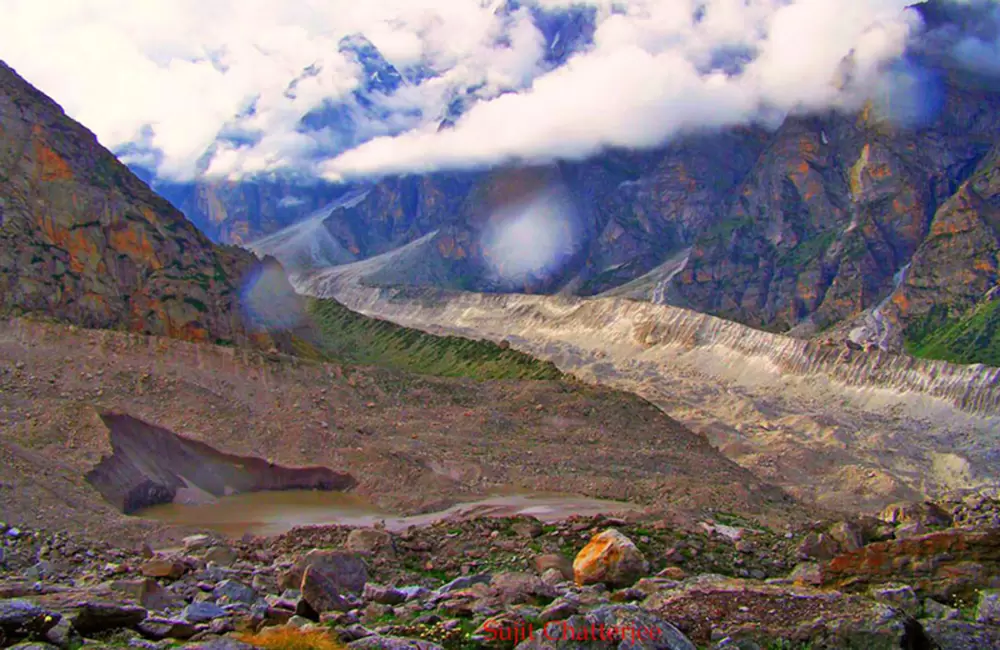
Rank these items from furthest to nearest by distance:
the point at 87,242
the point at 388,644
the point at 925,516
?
the point at 87,242 < the point at 925,516 < the point at 388,644

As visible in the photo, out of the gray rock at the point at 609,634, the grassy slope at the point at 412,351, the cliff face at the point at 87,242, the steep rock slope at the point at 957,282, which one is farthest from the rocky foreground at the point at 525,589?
the steep rock slope at the point at 957,282

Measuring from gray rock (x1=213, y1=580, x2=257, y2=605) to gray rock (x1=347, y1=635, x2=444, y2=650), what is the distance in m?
3.18

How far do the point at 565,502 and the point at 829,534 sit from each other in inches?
635

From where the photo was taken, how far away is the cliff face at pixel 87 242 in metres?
49.9

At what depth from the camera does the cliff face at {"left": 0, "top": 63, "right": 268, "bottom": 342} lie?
49938 millimetres

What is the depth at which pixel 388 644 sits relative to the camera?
1097 centimetres

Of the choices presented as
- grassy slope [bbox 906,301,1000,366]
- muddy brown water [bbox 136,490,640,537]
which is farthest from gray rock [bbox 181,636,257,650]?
grassy slope [bbox 906,301,1000,366]

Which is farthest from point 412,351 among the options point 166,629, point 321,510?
point 166,629

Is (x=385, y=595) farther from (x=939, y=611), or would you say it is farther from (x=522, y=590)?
(x=939, y=611)

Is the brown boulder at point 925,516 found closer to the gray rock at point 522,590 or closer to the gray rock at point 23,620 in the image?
the gray rock at point 522,590

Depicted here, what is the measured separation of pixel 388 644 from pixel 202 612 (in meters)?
3.09

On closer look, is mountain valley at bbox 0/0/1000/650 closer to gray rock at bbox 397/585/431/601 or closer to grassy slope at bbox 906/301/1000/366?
gray rock at bbox 397/585/431/601

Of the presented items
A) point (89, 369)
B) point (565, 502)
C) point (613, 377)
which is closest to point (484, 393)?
point (565, 502)

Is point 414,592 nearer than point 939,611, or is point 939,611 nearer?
point 939,611
